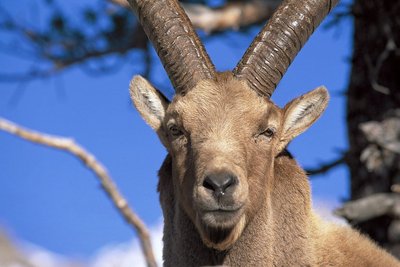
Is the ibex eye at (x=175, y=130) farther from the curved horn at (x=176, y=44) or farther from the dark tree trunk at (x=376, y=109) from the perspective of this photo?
the dark tree trunk at (x=376, y=109)

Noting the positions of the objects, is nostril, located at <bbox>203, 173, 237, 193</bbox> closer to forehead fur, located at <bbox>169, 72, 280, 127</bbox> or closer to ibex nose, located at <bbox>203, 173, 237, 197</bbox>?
ibex nose, located at <bbox>203, 173, 237, 197</bbox>

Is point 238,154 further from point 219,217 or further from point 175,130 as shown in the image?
point 175,130

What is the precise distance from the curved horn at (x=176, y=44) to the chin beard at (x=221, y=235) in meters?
1.28

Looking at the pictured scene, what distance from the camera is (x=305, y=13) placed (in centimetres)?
746

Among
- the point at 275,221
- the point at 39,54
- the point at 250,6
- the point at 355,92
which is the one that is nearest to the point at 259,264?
the point at 275,221

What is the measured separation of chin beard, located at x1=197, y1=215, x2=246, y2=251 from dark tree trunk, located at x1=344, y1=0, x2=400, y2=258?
435cm

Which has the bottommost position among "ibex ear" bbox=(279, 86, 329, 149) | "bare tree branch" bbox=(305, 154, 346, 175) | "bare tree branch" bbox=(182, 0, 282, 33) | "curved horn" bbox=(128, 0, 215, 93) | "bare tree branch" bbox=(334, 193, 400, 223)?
"ibex ear" bbox=(279, 86, 329, 149)

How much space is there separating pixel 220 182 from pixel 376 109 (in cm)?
585

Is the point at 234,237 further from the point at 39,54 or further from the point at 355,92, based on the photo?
the point at 39,54

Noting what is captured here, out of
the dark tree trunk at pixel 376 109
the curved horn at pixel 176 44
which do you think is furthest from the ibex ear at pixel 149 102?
the dark tree trunk at pixel 376 109

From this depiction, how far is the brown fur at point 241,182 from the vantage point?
6.52 m

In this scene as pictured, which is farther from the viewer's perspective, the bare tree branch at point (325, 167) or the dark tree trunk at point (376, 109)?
the bare tree branch at point (325, 167)

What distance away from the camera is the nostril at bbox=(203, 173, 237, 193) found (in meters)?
6.17

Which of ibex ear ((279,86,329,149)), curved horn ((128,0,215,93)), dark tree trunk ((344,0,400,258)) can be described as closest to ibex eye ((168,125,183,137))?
curved horn ((128,0,215,93))
